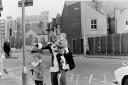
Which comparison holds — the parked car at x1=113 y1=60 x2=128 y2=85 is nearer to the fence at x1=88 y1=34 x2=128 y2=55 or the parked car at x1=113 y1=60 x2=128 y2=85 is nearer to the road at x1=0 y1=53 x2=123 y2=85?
the road at x1=0 y1=53 x2=123 y2=85

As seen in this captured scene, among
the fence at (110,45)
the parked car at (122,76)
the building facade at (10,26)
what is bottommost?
the fence at (110,45)

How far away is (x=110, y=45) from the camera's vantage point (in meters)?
47.1

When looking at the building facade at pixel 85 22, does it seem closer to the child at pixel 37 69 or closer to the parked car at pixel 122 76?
the child at pixel 37 69

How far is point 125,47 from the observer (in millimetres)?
43562

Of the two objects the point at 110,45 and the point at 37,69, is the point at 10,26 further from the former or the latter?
the point at 37,69

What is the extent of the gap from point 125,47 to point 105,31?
15.9 m

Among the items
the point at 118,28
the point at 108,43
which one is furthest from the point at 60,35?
the point at 118,28

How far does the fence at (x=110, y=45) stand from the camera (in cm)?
4381

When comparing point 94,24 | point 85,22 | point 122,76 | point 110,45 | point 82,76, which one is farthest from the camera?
point 85,22

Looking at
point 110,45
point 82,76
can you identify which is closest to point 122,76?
point 82,76

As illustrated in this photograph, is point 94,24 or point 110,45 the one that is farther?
point 94,24

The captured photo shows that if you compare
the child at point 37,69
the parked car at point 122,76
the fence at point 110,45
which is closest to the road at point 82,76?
the parked car at point 122,76

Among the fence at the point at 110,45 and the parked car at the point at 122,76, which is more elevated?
the parked car at the point at 122,76

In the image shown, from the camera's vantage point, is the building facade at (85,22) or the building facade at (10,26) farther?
the building facade at (85,22)
